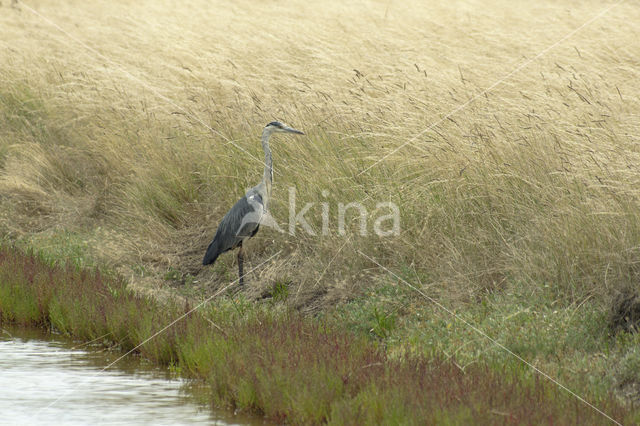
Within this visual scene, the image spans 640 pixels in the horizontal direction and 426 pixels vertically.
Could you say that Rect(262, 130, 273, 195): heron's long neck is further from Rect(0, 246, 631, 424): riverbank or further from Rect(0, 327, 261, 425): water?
Rect(0, 327, 261, 425): water

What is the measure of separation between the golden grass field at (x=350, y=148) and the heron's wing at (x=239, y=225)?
41 centimetres

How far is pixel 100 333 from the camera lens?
6.53 m

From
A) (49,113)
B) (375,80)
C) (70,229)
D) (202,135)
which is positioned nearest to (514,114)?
(375,80)

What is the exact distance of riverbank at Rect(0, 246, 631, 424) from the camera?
432 cm

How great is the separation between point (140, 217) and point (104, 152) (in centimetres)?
161

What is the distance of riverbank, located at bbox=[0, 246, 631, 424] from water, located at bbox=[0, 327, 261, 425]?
0.19 meters

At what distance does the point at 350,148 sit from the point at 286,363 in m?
3.29

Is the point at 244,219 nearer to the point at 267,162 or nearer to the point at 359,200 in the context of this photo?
the point at 267,162

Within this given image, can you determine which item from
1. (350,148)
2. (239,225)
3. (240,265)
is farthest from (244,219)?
(350,148)

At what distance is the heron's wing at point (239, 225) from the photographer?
7336mm

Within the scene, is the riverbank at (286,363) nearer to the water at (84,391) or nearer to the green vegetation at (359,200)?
the green vegetation at (359,200)

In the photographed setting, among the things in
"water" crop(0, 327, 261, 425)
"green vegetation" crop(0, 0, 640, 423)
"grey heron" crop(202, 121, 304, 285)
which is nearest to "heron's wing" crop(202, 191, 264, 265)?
"grey heron" crop(202, 121, 304, 285)

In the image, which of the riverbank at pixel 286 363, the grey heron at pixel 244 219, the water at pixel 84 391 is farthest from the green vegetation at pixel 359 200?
the grey heron at pixel 244 219

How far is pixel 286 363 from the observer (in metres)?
5.11
